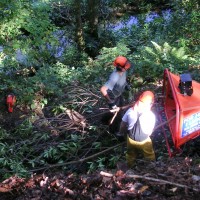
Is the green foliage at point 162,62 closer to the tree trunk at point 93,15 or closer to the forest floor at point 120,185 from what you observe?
the tree trunk at point 93,15

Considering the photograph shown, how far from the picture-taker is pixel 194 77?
8.10 meters

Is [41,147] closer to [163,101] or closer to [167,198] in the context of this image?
[163,101]

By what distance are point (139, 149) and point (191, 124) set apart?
0.87 m

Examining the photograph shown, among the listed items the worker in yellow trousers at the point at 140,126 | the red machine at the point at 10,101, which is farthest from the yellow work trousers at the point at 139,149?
the red machine at the point at 10,101

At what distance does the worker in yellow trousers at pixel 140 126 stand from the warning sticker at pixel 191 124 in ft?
1.49

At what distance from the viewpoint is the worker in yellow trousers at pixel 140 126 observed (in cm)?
502

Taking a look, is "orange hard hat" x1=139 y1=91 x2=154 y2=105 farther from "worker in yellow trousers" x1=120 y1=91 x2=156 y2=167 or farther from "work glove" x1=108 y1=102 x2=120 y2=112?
"work glove" x1=108 y1=102 x2=120 y2=112

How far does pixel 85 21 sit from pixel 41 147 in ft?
24.0

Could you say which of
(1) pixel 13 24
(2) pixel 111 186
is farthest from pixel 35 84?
(2) pixel 111 186

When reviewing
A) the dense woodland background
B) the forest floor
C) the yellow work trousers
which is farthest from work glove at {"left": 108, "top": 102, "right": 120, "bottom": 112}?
the forest floor

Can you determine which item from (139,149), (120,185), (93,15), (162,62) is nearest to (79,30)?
(93,15)

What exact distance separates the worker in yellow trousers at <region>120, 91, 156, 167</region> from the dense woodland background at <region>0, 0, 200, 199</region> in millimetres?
195

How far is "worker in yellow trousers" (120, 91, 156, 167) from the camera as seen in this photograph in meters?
5.02

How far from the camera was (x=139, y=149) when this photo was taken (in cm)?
535
